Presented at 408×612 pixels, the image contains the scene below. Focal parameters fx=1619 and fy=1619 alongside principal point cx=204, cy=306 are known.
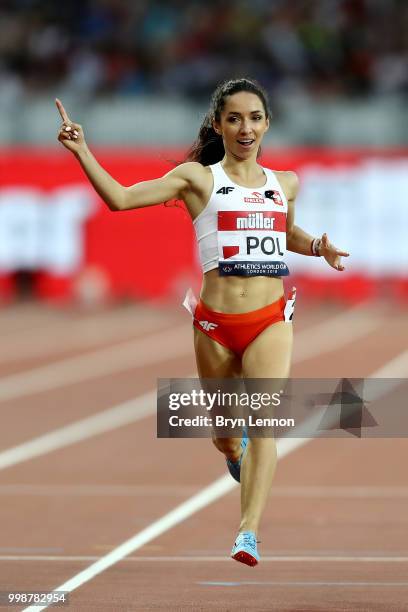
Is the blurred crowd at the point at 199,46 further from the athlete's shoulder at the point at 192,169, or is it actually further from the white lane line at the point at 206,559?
the athlete's shoulder at the point at 192,169

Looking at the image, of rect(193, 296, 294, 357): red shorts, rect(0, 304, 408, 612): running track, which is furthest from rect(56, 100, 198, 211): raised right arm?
rect(0, 304, 408, 612): running track

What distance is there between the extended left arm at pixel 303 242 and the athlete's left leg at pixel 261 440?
1.37 ft

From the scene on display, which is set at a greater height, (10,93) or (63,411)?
(10,93)

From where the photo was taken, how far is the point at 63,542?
9875mm

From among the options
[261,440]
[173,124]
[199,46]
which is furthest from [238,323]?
[199,46]

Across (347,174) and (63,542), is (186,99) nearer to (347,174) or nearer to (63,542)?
(347,174)

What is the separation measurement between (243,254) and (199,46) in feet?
87.4

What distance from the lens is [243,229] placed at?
24.3ft

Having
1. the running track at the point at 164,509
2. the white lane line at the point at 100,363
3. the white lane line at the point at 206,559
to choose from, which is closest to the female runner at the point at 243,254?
the running track at the point at 164,509

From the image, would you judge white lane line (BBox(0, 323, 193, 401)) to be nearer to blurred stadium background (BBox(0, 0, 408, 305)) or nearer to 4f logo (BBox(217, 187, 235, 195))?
blurred stadium background (BBox(0, 0, 408, 305))

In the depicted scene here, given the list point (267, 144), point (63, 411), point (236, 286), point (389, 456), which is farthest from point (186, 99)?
point (236, 286)

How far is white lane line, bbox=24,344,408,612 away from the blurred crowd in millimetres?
19115

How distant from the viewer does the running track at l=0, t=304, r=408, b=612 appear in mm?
8194

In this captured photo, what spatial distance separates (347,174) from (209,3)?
476cm
